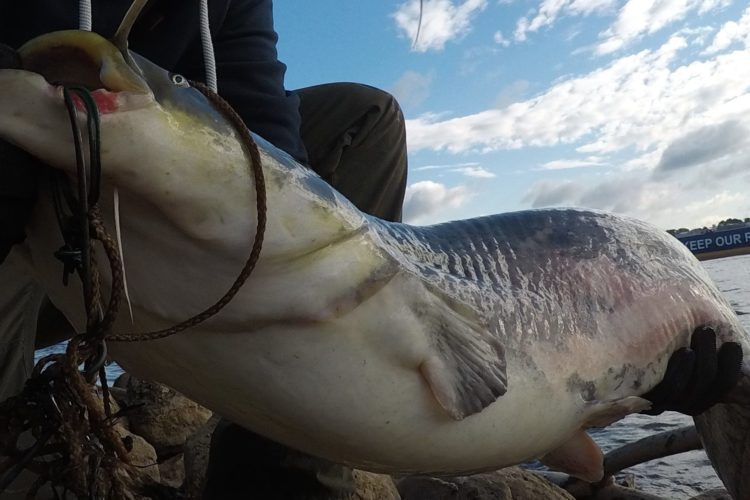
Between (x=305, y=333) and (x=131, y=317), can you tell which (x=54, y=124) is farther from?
(x=305, y=333)

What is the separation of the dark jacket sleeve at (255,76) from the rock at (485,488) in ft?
5.97

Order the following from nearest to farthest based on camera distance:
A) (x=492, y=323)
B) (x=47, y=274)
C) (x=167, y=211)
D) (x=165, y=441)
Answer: (x=167, y=211)
(x=47, y=274)
(x=492, y=323)
(x=165, y=441)

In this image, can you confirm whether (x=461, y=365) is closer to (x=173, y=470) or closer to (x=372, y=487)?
(x=372, y=487)

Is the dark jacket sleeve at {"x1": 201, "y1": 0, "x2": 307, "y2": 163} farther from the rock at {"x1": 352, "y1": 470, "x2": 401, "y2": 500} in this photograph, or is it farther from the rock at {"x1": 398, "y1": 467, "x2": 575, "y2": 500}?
the rock at {"x1": 398, "y1": 467, "x2": 575, "y2": 500}

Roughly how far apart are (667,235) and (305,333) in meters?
1.81

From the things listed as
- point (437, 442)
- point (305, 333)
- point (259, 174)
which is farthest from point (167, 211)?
point (437, 442)

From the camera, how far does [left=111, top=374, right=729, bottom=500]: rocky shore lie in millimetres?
2330

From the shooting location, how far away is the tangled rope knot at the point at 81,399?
1.09 metres

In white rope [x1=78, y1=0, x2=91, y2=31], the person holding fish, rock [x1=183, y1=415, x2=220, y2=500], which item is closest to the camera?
white rope [x1=78, y1=0, x2=91, y2=31]

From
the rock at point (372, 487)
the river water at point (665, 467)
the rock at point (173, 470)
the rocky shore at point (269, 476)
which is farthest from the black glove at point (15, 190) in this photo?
the river water at point (665, 467)

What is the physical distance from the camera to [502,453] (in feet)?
6.48

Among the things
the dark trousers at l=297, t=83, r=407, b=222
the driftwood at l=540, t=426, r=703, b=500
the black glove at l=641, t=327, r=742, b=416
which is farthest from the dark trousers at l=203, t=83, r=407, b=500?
the driftwood at l=540, t=426, r=703, b=500

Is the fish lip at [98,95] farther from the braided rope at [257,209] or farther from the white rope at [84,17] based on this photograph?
the white rope at [84,17]

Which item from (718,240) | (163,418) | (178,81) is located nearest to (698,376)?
(178,81)
